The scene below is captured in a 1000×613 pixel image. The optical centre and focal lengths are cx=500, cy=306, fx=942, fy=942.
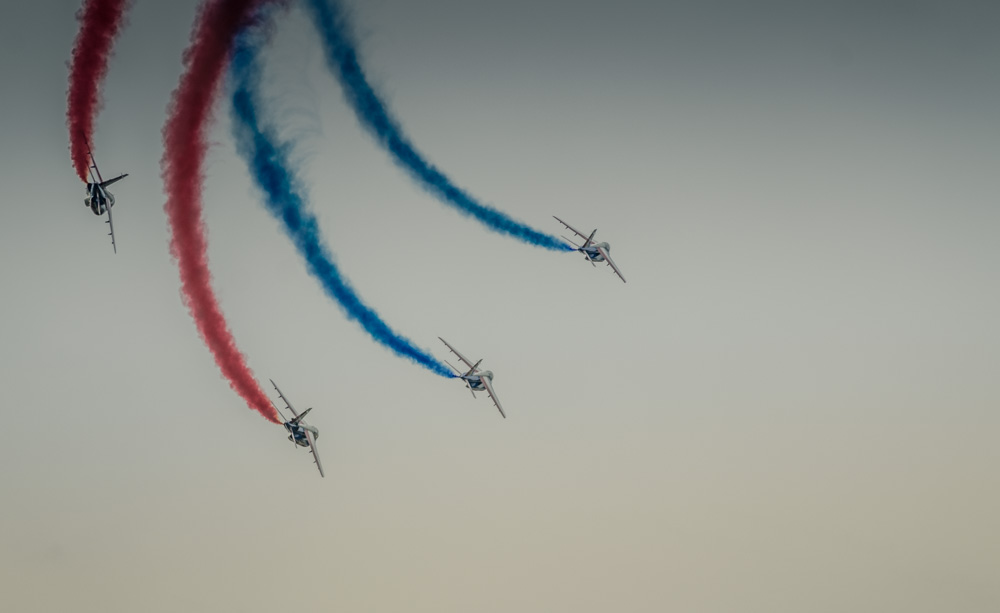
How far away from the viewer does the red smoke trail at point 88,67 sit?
21891mm

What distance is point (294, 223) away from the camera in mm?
26844

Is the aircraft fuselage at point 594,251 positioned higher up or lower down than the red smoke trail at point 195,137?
higher up

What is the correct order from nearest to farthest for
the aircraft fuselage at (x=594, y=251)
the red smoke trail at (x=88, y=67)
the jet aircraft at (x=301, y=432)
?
the red smoke trail at (x=88, y=67) < the jet aircraft at (x=301, y=432) < the aircraft fuselage at (x=594, y=251)

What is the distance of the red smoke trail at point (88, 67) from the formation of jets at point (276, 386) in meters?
0.39

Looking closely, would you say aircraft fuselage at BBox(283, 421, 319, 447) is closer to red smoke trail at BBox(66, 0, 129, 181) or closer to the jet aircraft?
the jet aircraft

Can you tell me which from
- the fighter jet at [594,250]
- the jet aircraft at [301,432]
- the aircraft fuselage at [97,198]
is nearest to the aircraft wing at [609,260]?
the fighter jet at [594,250]

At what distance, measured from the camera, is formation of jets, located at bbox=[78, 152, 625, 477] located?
79.6 feet

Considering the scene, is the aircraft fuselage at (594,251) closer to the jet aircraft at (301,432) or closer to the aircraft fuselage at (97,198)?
the jet aircraft at (301,432)

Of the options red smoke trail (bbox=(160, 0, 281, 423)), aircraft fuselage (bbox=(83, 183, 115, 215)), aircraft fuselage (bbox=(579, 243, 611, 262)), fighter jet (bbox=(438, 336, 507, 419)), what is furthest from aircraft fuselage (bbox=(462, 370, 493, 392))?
aircraft fuselage (bbox=(83, 183, 115, 215))

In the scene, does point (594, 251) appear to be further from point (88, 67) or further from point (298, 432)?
point (88, 67)

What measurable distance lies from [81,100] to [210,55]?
10.7 feet

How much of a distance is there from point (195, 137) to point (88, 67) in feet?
9.48

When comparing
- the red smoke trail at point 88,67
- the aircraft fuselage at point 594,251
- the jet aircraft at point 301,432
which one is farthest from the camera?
the aircraft fuselage at point 594,251

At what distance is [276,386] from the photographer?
2756 cm
